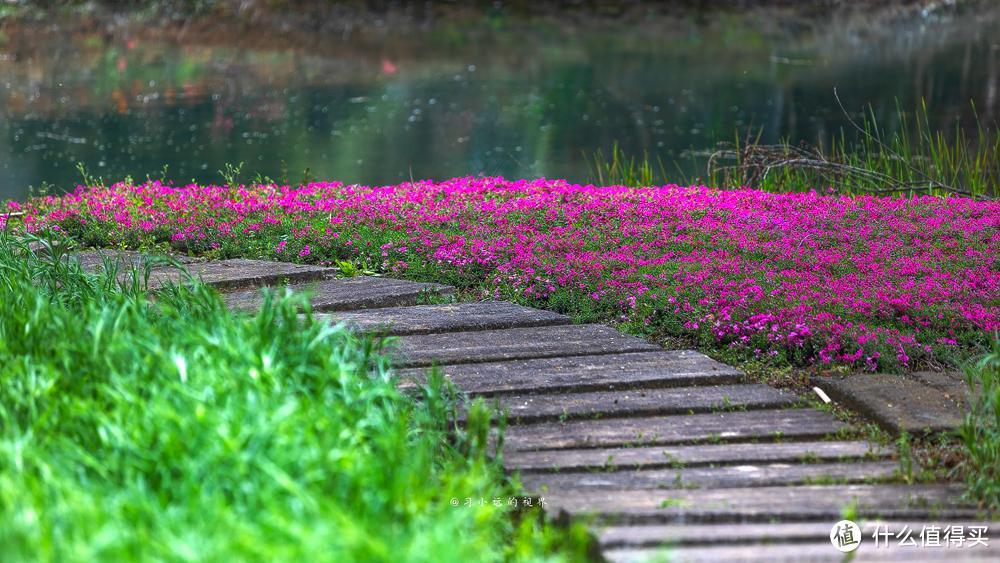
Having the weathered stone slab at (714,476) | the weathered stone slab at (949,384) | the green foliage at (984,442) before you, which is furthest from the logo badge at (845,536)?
the weathered stone slab at (949,384)

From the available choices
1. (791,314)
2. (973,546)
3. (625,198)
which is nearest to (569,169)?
(625,198)

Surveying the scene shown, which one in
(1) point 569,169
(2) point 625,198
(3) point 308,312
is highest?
(3) point 308,312

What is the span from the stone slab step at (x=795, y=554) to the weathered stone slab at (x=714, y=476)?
1.38ft

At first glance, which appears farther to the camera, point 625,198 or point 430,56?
point 430,56

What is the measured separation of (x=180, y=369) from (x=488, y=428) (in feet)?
2.94

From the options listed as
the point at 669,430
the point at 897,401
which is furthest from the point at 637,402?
the point at 897,401

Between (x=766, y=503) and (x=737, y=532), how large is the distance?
0.76 ft

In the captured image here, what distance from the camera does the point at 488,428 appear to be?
309 centimetres

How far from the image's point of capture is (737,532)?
97.2 inches

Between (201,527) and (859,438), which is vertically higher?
(201,527)

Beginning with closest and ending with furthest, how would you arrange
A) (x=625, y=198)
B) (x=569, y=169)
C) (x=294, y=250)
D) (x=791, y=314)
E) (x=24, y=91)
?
(x=791, y=314) → (x=294, y=250) → (x=625, y=198) → (x=569, y=169) → (x=24, y=91)

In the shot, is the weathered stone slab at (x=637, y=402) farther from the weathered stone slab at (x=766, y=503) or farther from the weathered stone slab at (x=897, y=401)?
the weathered stone slab at (x=766, y=503)

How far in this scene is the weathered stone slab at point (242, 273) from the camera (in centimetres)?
473

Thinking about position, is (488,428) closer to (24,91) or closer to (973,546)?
(973,546)
